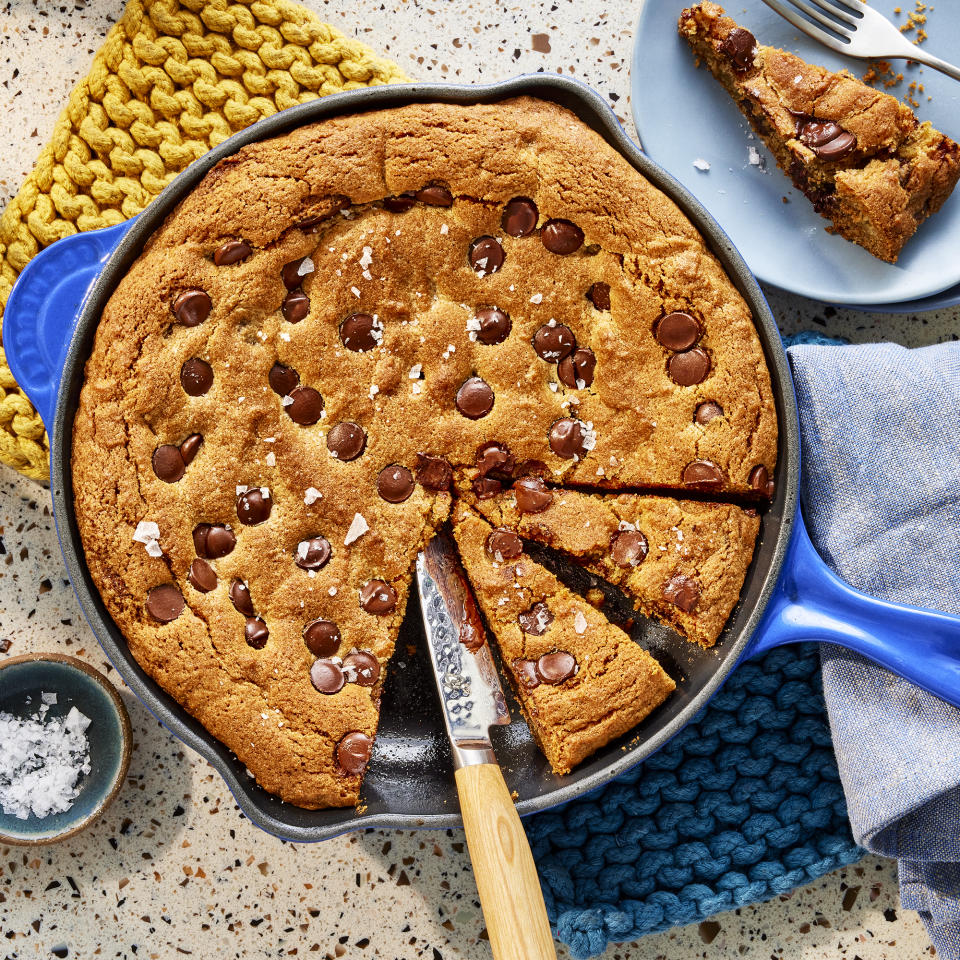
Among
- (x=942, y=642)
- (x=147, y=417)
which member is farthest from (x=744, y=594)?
(x=147, y=417)

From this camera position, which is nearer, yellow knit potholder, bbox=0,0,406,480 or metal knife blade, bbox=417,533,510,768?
metal knife blade, bbox=417,533,510,768

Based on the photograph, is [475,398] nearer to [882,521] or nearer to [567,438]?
[567,438]

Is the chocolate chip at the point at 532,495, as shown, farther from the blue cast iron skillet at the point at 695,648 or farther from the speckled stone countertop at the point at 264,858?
the speckled stone countertop at the point at 264,858

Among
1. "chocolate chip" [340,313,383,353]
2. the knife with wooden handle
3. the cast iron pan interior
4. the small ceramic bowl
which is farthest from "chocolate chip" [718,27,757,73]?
the small ceramic bowl

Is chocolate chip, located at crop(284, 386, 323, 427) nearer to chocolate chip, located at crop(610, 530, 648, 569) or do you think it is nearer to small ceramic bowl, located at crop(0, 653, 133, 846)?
chocolate chip, located at crop(610, 530, 648, 569)

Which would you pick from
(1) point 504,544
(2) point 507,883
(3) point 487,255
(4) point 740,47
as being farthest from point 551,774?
(4) point 740,47

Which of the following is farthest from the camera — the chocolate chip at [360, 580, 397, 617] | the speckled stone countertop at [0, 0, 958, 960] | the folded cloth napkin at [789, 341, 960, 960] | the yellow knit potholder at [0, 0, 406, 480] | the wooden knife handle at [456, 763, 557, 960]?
the speckled stone countertop at [0, 0, 958, 960]
